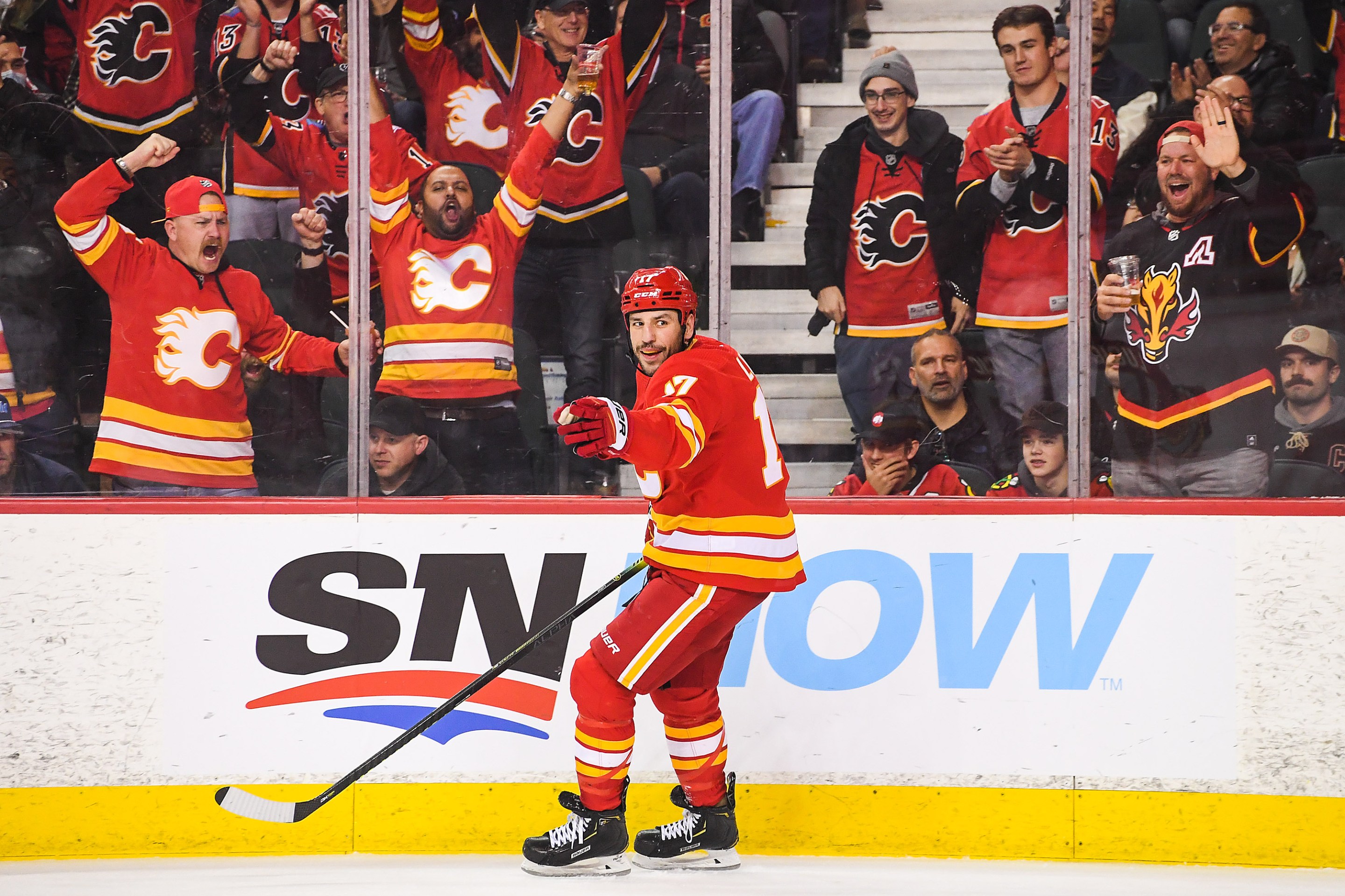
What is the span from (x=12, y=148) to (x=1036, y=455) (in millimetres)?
3088

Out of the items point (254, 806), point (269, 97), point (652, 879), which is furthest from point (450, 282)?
point (652, 879)

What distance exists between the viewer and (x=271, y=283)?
3.14 metres

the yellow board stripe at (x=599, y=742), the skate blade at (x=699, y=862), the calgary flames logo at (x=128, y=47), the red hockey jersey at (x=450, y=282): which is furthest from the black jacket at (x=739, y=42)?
the skate blade at (x=699, y=862)

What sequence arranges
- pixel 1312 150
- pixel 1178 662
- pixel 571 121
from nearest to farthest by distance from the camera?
pixel 1178 662 < pixel 1312 150 < pixel 571 121

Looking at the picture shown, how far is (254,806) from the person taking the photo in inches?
101

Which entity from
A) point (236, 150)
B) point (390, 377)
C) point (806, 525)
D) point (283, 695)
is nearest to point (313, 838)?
point (283, 695)

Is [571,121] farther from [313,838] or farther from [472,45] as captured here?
[313,838]

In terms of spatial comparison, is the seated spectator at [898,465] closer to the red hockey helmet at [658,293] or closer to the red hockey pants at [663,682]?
the red hockey pants at [663,682]

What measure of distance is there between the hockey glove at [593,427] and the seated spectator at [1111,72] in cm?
188

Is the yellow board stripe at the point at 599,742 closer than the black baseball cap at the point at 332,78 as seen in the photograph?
Yes

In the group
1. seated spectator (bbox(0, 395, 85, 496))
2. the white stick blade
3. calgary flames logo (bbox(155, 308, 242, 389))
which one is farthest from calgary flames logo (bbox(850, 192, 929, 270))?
seated spectator (bbox(0, 395, 85, 496))

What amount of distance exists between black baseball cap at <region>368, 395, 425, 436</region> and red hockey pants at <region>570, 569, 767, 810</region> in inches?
37.1

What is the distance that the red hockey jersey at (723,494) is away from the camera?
2.41 metres

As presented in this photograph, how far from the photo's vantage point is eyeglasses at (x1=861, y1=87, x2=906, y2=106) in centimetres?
317
